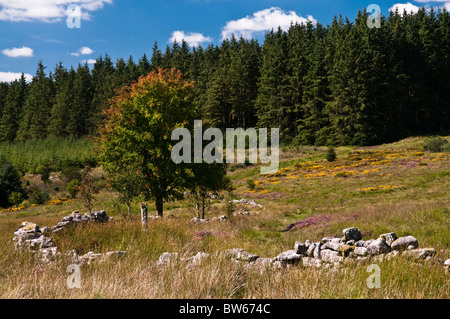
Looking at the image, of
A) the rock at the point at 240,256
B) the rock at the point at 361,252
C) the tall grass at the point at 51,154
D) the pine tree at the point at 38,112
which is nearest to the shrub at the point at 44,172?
the tall grass at the point at 51,154

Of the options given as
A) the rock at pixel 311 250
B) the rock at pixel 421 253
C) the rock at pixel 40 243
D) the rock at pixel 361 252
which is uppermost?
the rock at pixel 421 253

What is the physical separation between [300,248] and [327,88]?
61.3 metres

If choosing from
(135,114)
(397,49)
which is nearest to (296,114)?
(397,49)

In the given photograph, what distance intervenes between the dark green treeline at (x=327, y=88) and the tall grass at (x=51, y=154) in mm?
6381

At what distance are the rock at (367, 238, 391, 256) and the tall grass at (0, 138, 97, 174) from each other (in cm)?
5389

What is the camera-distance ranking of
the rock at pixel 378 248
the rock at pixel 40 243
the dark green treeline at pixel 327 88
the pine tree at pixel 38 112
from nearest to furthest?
the rock at pixel 378 248, the rock at pixel 40 243, the dark green treeline at pixel 327 88, the pine tree at pixel 38 112

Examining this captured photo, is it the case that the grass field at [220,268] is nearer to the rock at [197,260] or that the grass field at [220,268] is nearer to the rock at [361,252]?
the rock at [197,260]

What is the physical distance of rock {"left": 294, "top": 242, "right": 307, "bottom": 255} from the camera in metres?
6.33

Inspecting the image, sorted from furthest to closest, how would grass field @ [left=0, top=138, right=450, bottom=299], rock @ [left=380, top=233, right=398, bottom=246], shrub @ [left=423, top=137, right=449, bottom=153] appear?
shrub @ [left=423, top=137, right=449, bottom=153] < rock @ [left=380, top=233, right=398, bottom=246] < grass field @ [left=0, top=138, right=450, bottom=299]

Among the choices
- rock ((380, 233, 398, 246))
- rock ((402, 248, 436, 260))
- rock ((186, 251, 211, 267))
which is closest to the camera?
rock ((186, 251, 211, 267))

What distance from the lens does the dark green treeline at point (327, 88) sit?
5491 cm

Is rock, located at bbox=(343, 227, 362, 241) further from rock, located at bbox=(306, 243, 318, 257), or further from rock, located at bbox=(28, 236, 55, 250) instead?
rock, located at bbox=(28, 236, 55, 250)

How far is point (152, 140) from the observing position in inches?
Result: 600

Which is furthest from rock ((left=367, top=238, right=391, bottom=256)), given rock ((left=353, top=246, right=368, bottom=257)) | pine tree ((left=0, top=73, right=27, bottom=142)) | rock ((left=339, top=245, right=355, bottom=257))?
pine tree ((left=0, top=73, right=27, bottom=142))
